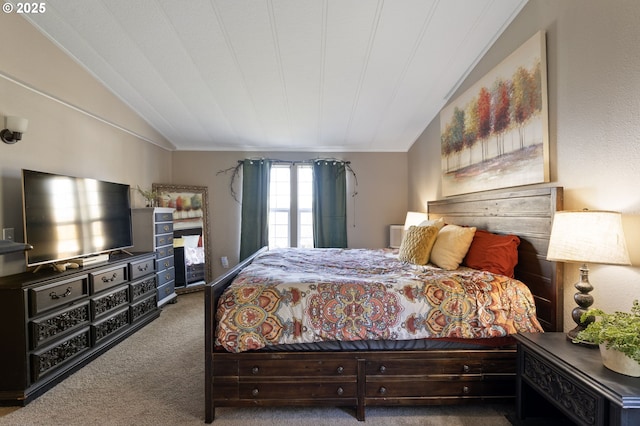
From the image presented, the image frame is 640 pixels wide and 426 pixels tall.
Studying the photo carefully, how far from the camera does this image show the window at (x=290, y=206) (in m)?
4.92

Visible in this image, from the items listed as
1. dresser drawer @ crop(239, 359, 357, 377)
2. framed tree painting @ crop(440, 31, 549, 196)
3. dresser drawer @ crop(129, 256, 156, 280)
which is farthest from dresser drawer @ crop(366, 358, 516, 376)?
dresser drawer @ crop(129, 256, 156, 280)

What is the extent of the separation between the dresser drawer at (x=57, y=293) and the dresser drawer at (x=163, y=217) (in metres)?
1.41

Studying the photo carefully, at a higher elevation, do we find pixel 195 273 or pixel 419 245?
pixel 419 245

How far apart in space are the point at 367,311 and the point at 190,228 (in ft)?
12.1

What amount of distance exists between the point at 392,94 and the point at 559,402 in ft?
9.69

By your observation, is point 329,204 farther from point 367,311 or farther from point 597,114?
point 597,114

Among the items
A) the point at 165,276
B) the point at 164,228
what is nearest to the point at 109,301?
the point at 165,276

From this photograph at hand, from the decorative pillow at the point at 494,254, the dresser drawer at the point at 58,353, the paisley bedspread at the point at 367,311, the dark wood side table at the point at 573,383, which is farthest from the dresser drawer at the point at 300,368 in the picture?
the dresser drawer at the point at 58,353

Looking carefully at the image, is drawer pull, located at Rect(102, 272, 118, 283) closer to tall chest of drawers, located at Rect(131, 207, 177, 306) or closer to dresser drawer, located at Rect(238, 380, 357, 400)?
tall chest of drawers, located at Rect(131, 207, 177, 306)

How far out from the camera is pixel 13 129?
2.14m

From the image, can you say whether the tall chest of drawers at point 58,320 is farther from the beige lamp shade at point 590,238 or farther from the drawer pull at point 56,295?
the beige lamp shade at point 590,238

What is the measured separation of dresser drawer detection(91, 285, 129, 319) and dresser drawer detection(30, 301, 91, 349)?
0.23 feet

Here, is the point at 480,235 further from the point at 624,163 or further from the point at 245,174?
the point at 245,174

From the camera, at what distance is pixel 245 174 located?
4754 mm
